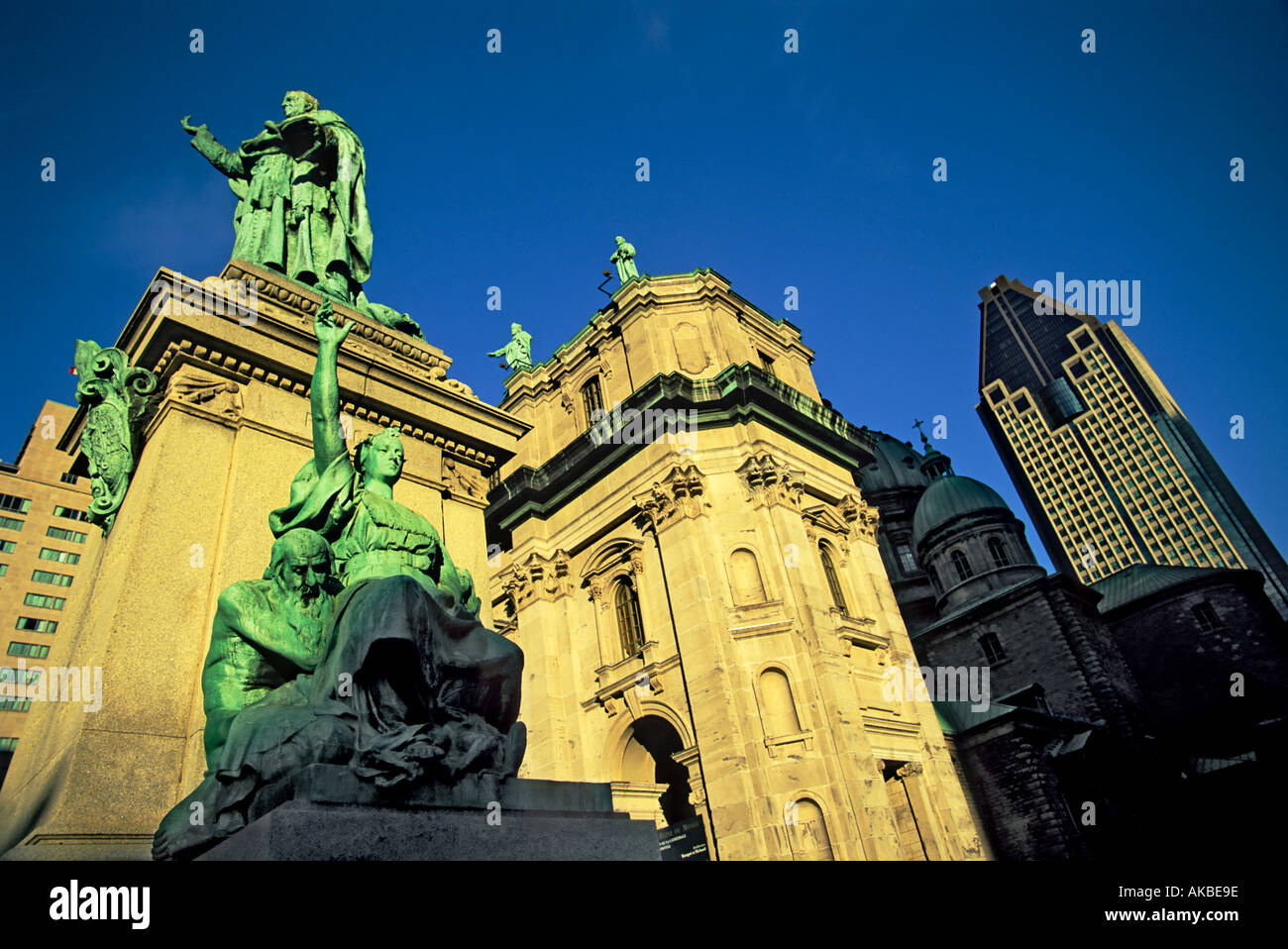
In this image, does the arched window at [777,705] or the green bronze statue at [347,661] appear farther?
the arched window at [777,705]

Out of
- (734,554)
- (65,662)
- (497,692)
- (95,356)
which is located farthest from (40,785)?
(734,554)

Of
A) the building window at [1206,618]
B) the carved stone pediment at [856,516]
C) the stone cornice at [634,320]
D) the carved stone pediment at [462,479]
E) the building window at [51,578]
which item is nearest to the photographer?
the carved stone pediment at [462,479]

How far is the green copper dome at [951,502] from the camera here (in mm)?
50156

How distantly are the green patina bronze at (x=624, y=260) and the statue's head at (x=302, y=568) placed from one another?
29.1 meters

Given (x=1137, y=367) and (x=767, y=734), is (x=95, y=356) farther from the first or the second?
(x=1137, y=367)

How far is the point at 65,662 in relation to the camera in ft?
20.6

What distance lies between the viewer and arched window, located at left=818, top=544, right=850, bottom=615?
84.5 ft

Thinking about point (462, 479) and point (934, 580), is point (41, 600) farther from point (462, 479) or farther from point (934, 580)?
point (462, 479)

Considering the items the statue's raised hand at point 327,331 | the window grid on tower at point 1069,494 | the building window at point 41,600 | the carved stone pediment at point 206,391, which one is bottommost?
the statue's raised hand at point 327,331

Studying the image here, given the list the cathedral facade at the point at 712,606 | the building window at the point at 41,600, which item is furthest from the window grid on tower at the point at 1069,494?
the building window at the point at 41,600

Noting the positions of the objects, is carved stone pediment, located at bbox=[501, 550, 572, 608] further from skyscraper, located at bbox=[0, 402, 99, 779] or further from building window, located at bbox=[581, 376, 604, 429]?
skyscraper, located at bbox=[0, 402, 99, 779]

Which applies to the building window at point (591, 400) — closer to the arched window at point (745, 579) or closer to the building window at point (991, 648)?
the arched window at point (745, 579)

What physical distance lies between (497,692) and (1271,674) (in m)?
51.3

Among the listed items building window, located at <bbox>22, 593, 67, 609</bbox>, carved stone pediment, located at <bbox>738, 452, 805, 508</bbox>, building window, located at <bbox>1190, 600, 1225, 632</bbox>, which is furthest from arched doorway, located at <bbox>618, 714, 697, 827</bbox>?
building window, located at <bbox>22, 593, 67, 609</bbox>
